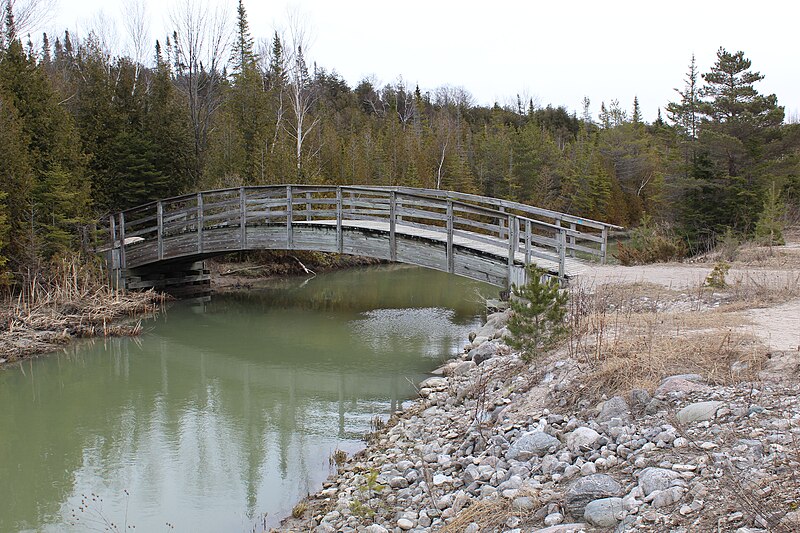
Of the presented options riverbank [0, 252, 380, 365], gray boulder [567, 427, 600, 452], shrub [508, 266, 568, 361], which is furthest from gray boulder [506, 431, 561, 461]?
riverbank [0, 252, 380, 365]

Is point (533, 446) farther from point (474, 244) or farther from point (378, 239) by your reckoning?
point (378, 239)

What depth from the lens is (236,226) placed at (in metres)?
18.0

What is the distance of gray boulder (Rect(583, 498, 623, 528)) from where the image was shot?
13.4 ft

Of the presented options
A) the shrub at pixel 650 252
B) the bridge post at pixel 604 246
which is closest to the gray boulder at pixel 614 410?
the bridge post at pixel 604 246

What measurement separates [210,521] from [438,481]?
2.41m

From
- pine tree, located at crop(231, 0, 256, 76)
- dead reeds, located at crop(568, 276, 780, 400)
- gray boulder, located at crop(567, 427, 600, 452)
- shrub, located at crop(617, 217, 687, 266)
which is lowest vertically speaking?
gray boulder, located at crop(567, 427, 600, 452)

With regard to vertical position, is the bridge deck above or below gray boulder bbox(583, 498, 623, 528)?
above

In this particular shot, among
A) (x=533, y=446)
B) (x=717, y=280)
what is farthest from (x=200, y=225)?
(x=533, y=446)

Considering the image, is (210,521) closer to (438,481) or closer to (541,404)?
(438,481)

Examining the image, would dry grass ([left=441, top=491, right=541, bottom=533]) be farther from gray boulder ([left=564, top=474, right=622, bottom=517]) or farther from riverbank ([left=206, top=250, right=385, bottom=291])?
riverbank ([left=206, top=250, right=385, bottom=291])

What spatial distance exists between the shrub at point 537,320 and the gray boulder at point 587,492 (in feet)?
11.2

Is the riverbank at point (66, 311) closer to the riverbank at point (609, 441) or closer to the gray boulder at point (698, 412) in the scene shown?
the riverbank at point (609, 441)

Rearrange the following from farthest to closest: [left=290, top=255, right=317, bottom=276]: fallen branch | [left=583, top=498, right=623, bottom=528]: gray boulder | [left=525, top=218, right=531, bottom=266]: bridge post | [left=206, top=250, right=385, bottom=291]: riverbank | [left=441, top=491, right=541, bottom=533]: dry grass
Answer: [left=290, top=255, right=317, bottom=276]: fallen branch → [left=206, top=250, right=385, bottom=291]: riverbank → [left=525, top=218, right=531, bottom=266]: bridge post → [left=441, top=491, right=541, bottom=533]: dry grass → [left=583, top=498, right=623, bottom=528]: gray boulder

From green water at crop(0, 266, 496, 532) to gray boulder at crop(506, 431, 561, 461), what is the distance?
237cm
